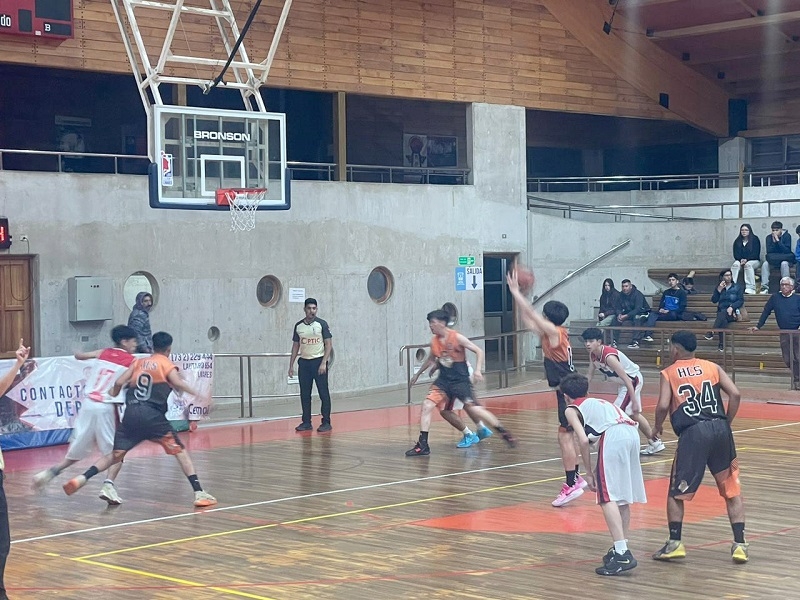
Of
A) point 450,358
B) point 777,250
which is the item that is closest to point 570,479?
point 450,358

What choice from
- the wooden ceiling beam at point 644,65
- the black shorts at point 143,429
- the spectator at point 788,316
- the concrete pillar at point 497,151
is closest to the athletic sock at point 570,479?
the black shorts at point 143,429

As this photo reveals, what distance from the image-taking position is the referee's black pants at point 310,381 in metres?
18.8

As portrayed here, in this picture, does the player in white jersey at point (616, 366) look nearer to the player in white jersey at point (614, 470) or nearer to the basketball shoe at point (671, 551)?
the basketball shoe at point (671, 551)

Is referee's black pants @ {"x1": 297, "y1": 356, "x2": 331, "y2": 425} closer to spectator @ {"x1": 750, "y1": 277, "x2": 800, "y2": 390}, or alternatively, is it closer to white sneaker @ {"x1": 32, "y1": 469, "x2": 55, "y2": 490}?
white sneaker @ {"x1": 32, "y1": 469, "x2": 55, "y2": 490}

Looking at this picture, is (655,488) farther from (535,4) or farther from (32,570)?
(535,4)

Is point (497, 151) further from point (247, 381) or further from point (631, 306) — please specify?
point (247, 381)

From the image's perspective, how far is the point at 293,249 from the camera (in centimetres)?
2403

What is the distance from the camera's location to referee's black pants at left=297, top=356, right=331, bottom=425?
61.7ft

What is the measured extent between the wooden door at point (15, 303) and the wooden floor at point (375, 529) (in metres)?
3.51

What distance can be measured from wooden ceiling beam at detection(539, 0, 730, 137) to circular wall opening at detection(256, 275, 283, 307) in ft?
33.2

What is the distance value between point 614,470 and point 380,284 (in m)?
16.9

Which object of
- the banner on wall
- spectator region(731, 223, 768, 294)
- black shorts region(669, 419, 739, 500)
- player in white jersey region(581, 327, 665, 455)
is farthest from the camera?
spectator region(731, 223, 768, 294)

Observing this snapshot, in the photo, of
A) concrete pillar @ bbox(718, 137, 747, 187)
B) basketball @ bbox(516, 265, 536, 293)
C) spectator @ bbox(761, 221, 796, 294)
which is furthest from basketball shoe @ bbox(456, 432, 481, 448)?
concrete pillar @ bbox(718, 137, 747, 187)

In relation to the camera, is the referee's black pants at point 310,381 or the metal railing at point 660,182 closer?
the referee's black pants at point 310,381
